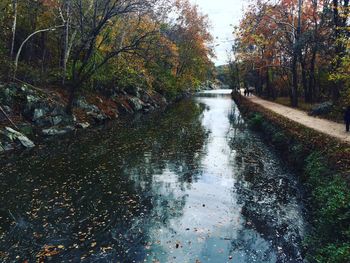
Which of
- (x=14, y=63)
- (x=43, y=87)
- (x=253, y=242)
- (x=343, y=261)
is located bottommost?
(x=253, y=242)

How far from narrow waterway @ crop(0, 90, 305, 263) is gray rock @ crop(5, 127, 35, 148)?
1.17 metres

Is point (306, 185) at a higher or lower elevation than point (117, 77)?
lower

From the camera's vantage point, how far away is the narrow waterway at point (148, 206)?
31.4ft

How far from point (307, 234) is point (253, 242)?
1.94 metres

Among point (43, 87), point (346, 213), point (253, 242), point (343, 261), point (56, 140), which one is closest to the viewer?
Result: point (343, 261)

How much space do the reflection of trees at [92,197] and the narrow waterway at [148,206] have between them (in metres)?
0.04

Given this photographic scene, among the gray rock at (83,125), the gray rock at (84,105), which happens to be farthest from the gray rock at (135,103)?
the gray rock at (83,125)

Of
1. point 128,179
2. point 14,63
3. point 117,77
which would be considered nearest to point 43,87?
point 14,63

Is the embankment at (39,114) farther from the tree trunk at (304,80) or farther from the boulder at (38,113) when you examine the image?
the tree trunk at (304,80)

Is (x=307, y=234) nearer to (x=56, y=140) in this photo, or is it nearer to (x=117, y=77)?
(x=56, y=140)

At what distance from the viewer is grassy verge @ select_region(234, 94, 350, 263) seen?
29.5 ft

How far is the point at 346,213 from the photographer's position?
30.3 feet

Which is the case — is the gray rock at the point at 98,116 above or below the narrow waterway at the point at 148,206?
above

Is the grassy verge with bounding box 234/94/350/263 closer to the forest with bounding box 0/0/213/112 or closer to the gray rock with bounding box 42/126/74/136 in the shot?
the forest with bounding box 0/0/213/112
